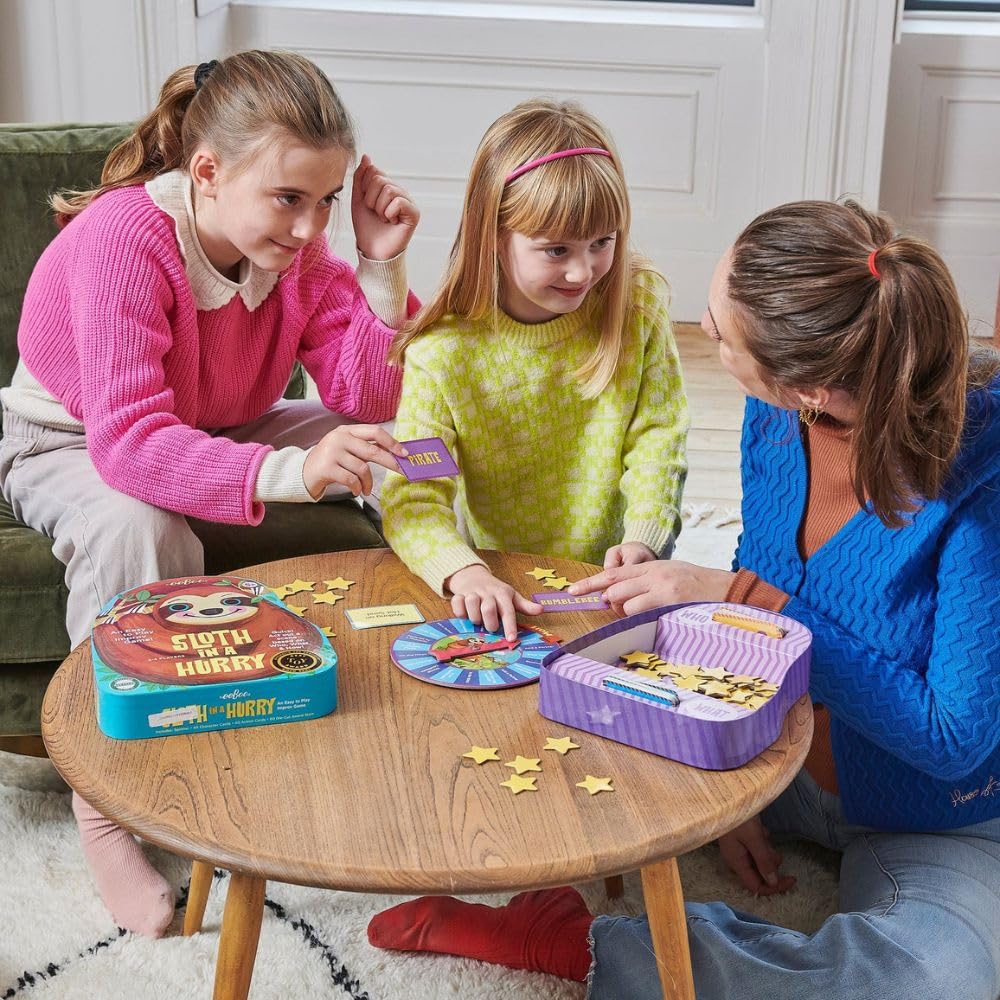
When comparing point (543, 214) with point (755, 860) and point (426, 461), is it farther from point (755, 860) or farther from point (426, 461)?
point (755, 860)

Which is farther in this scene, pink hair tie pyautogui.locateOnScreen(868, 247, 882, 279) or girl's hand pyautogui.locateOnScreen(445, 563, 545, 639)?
girl's hand pyautogui.locateOnScreen(445, 563, 545, 639)

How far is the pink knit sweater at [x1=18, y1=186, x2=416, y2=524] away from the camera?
1559 mm

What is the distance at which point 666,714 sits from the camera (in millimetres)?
1054

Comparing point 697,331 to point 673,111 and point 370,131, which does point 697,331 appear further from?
point 370,131

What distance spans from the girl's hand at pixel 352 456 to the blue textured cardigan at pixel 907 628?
0.47 m

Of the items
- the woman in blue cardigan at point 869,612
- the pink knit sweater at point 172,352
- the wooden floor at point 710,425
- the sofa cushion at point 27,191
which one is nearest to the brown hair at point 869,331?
the woman in blue cardigan at point 869,612

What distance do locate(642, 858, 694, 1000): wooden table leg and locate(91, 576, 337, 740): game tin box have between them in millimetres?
330

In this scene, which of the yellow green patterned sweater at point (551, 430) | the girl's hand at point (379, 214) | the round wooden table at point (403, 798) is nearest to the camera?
the round wooden table at point (403, 798)

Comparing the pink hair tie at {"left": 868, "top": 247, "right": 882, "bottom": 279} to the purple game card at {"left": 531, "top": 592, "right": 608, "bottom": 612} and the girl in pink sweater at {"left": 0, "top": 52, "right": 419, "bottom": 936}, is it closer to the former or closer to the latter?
the purple game card at {"left": 531, "top": 592, "right": 608, "bottom": 612}

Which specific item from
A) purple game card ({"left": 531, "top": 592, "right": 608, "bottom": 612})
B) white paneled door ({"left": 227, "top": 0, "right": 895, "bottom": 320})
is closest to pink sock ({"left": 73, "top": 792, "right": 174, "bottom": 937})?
purple game card ({"left": 531, "top": 592, "right": 608, "bottom": 612})

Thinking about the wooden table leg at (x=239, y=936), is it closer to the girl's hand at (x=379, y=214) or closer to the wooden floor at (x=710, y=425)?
the girl's hand at (x=379, y=214)

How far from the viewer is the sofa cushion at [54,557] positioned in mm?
1591

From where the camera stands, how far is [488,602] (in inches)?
52.0

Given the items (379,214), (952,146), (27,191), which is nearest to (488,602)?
(379,214)
